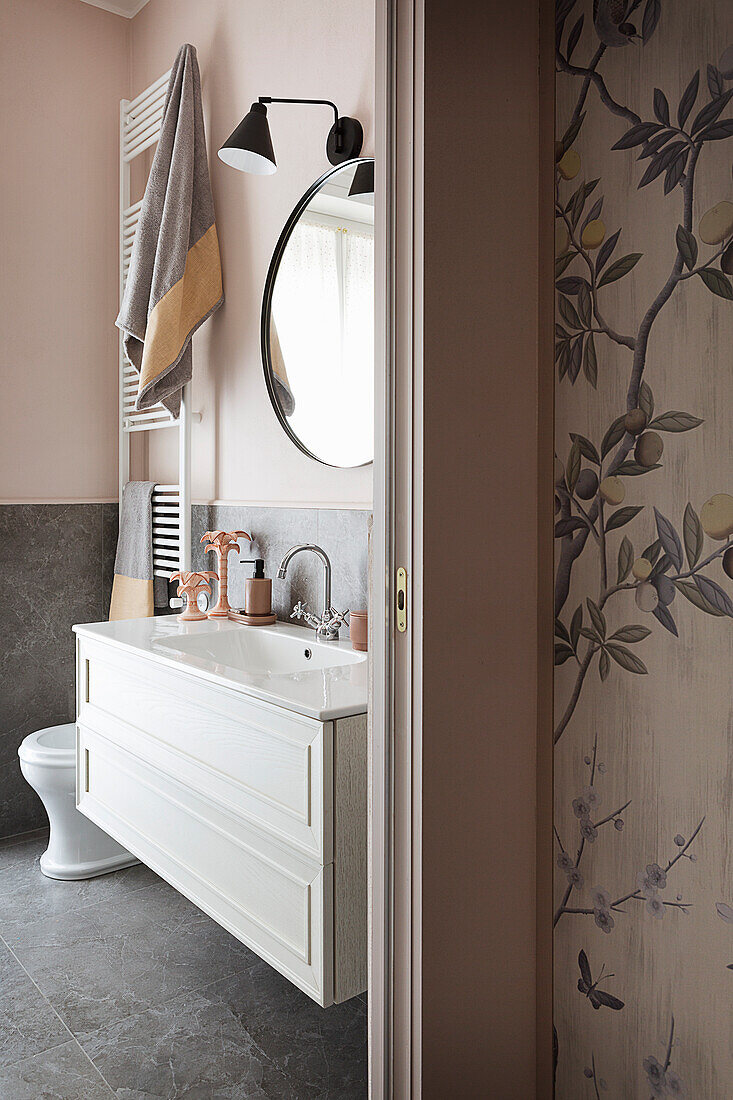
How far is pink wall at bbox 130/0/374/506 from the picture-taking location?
2.00 meters

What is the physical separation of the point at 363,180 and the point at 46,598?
5.62 feet

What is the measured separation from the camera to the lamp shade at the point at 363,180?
6.17ft

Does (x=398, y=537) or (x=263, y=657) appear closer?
(x=398, y=537)

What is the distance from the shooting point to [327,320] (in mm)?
2045

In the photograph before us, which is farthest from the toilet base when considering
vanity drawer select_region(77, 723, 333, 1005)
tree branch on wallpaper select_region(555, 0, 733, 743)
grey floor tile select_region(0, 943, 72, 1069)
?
tree branch on wallpaper select_region(555, 0, 733, 743)

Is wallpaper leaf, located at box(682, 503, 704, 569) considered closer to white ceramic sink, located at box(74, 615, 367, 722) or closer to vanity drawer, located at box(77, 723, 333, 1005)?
white ceramic sink, located at box(74, 615, 367, 722)

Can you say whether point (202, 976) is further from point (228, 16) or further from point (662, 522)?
point (228, 16)

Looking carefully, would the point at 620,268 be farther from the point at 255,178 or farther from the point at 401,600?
the point at 255,178

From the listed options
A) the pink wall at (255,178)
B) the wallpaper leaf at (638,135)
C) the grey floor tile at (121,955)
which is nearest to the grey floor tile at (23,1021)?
the grey floor tile at (121,955)

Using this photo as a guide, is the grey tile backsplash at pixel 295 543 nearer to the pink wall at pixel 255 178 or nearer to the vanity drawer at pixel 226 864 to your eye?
the pink wall at pixel 255 178

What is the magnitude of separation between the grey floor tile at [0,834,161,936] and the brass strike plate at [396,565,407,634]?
5.66 feet

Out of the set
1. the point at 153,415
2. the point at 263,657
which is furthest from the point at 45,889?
the point at 153,415

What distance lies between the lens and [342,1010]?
176cm

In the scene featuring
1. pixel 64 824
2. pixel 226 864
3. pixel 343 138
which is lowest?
pixel 64 824
